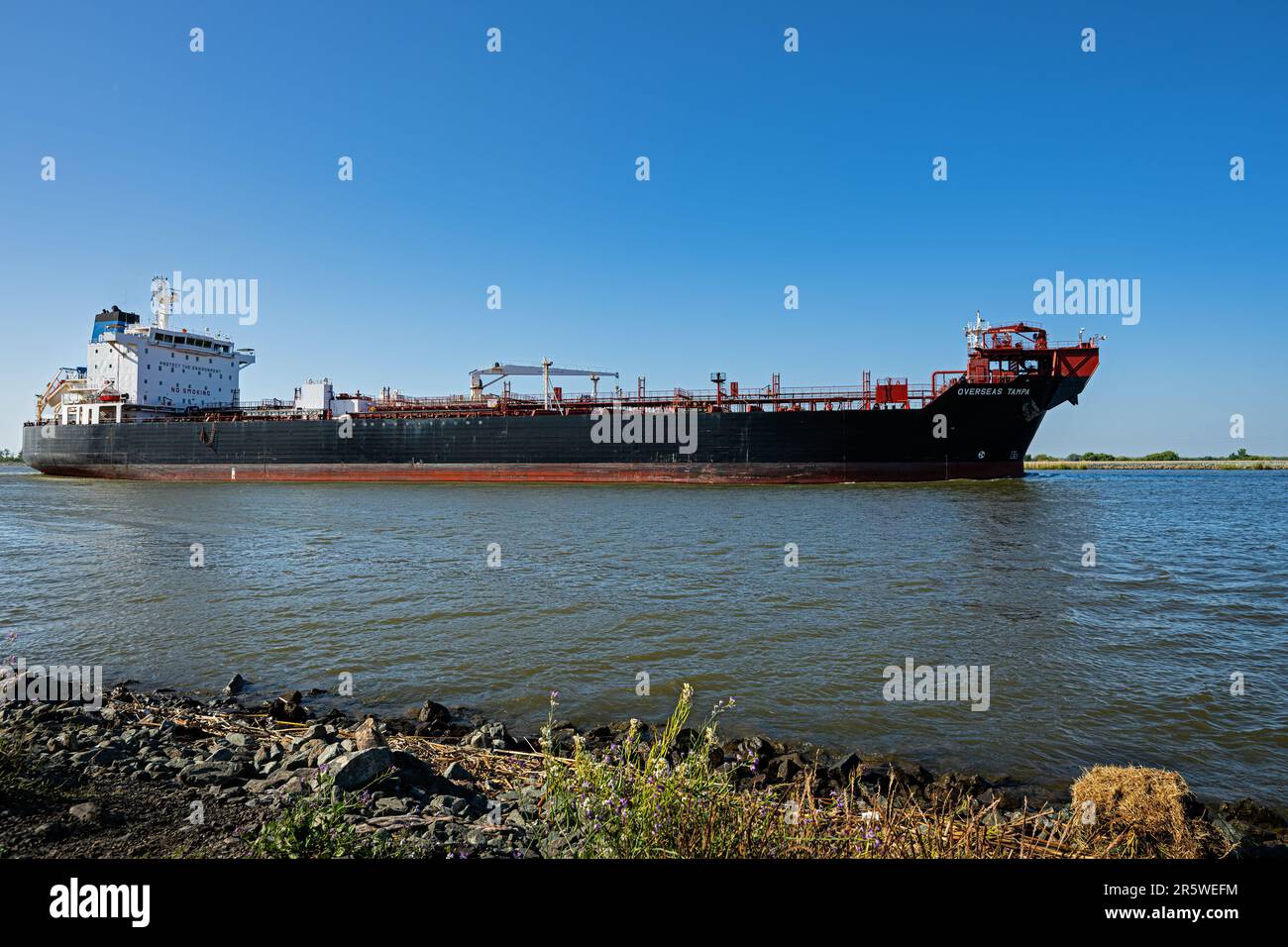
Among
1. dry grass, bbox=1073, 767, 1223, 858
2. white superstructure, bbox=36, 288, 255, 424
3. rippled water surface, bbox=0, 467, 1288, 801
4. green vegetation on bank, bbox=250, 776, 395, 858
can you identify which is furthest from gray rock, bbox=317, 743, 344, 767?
white superstructure, bbox=36, 288, 255, 424

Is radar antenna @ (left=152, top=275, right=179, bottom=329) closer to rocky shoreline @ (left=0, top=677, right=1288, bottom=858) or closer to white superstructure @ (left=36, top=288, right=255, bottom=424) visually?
white superstructure @ (left=36, top=288, right=255, bottom=424)

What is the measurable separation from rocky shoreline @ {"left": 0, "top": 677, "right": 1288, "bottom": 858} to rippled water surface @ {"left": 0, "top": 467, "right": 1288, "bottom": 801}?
0.65 metres

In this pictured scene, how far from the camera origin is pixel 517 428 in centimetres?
3938

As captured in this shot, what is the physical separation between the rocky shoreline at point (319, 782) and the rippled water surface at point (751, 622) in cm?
65

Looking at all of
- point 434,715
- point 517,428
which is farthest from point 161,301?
point 434,715

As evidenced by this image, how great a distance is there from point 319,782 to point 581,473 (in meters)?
34.5

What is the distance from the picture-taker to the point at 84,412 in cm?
4894

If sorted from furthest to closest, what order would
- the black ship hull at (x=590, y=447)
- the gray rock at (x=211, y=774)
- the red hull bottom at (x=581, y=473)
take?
the red hull bottom at (x=581, y=473)
the black ship hull at (x=590, y=447)
the gray rock at (x=211, y=774)

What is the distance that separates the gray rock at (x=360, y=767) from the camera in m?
4.03

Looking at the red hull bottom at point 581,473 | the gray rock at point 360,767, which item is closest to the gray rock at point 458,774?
the gray rock at point 360,767

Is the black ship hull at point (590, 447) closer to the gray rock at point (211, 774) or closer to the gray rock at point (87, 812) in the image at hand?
→ the gray rock at point (211, 774)
